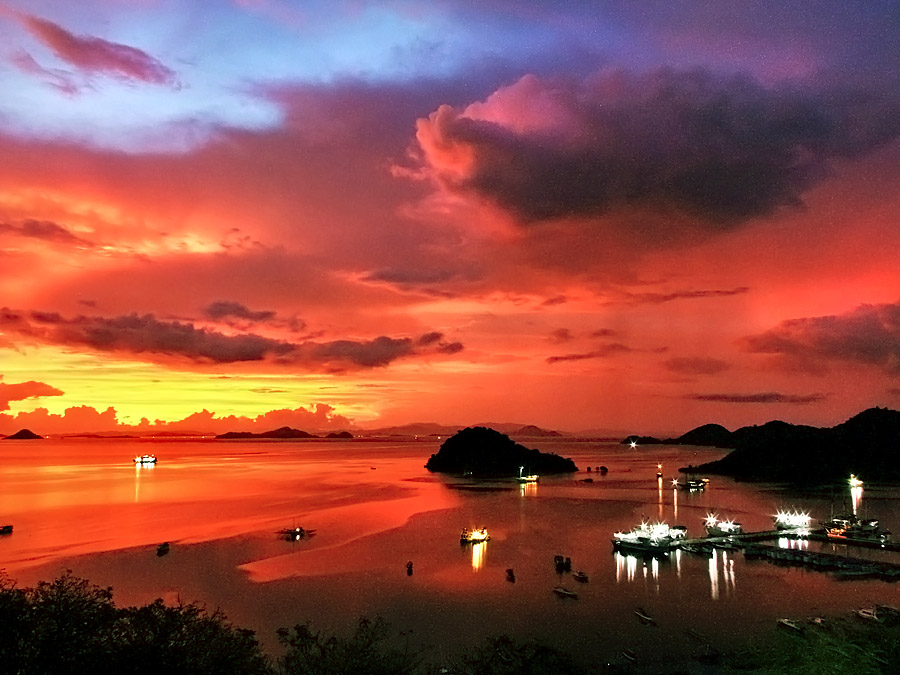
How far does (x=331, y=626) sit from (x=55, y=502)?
85587mm

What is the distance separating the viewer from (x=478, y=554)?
63.6m

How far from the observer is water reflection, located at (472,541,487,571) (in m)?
58.4

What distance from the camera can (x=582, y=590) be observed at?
48812 mm

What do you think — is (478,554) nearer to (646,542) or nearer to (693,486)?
(646,542)

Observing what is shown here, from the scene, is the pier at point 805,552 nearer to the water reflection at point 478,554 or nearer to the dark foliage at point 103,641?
the water reflection at point 478,554

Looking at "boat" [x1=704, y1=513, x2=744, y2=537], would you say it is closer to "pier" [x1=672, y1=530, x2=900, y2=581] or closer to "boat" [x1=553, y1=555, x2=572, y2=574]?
"pier" [x1=672, y1=530, x2=900, y2=581]

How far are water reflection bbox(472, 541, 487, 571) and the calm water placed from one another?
0.98ft

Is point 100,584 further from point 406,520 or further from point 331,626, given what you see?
point 406,520

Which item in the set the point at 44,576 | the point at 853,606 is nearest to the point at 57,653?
the point at 44,576

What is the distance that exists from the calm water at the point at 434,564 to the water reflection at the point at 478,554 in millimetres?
299

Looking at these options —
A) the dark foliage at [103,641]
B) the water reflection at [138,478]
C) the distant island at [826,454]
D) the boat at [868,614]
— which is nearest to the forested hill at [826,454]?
the distant island at [826,454]

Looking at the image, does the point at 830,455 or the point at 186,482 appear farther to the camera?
the point at 830,455

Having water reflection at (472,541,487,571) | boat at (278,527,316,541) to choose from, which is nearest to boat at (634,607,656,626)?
water reflection at (472,541,487,571)

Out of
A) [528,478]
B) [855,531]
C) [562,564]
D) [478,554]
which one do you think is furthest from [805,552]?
[528,478]
